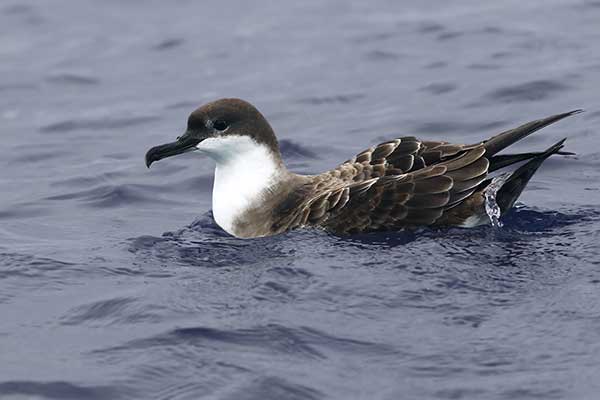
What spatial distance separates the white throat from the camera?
990 cm

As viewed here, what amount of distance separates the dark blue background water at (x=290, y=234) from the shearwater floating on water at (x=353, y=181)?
0.66 ft

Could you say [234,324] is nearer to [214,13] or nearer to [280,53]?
[280,53]

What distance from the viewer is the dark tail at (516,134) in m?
8.90

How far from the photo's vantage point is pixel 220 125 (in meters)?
9.83

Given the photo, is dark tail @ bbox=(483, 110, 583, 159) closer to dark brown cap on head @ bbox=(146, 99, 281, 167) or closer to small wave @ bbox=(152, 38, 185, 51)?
dark brown cap on head @ bbox=(146, 99, 281, 167)

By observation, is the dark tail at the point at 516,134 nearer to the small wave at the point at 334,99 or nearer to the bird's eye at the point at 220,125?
the bird's eye at the point at 220,125

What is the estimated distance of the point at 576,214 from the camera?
32.8 feet

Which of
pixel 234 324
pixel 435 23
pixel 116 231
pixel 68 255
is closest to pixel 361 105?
pixel 435 23

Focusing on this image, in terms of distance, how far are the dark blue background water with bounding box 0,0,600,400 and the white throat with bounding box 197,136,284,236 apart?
0.31 m

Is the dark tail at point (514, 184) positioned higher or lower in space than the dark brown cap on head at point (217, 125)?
lower

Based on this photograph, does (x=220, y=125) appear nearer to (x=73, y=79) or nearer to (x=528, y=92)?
(x=528, y=92)

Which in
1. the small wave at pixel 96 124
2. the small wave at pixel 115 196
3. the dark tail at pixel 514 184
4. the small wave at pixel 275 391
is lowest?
the small wave at pixel 115 196

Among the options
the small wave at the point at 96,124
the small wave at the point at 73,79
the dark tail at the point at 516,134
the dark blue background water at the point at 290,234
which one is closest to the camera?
the dark blue background water at the point at 290,234

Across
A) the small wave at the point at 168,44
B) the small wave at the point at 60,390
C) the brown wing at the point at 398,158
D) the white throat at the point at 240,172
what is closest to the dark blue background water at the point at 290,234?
the small wave at the point at 60,390
